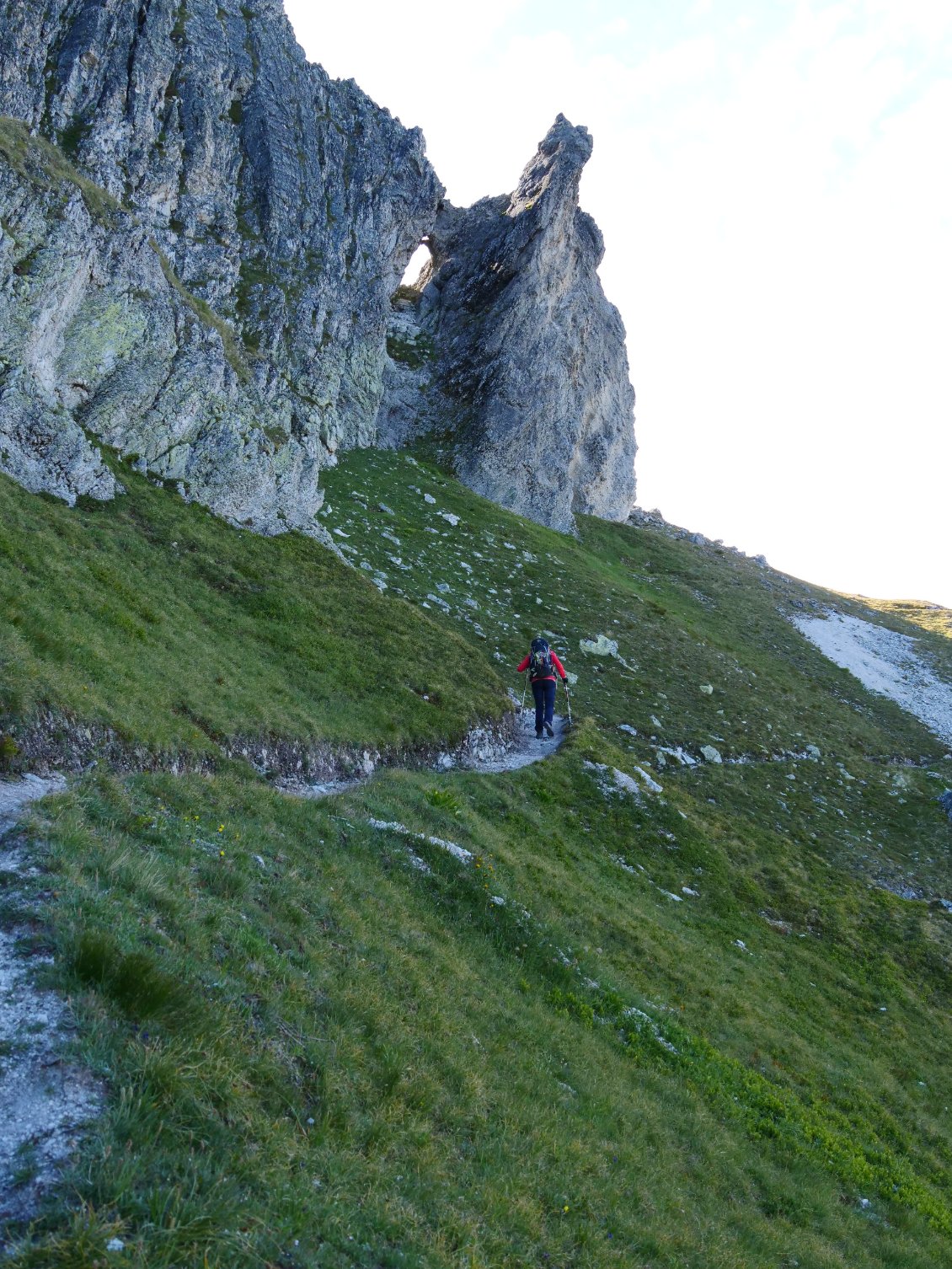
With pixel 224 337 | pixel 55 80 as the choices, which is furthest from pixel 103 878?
pixel 55 80

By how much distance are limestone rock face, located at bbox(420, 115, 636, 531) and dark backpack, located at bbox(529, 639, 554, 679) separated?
4926 centimetres

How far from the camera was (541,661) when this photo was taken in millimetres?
29719

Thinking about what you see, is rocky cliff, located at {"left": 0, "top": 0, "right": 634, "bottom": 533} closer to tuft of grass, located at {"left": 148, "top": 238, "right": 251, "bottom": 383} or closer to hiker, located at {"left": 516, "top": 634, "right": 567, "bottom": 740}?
tuft of grass, located at {"left": 148, "top": 238, "right": 251, "bottom": 383}

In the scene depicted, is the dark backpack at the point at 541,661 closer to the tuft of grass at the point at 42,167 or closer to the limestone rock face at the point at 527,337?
the tuft of grass at the point at 42,167

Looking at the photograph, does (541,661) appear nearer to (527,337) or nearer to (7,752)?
(7,752)

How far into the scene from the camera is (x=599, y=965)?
1579 cm

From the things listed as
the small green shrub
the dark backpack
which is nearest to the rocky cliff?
the small green shrub

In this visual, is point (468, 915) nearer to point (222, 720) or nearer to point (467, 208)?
point (222, 720)

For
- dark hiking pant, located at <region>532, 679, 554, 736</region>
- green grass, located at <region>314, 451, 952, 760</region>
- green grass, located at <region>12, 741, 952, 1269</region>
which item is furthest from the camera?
green grass, located at <region>314, 451, 952, 760</region>

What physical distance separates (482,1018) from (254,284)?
5531 centimetres

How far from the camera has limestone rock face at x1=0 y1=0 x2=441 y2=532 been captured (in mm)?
26734

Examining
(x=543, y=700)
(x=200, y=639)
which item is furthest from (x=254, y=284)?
(x=543, y=700)

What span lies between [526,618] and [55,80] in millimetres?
45402

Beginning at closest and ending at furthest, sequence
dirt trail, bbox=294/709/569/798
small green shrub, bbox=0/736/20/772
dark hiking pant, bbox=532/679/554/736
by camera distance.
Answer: small green shrub, bbox=0/736/20/772 → dirt trail, bbox=294/709/569/798 → dark hiking pant, bbox=532/679/554/736
